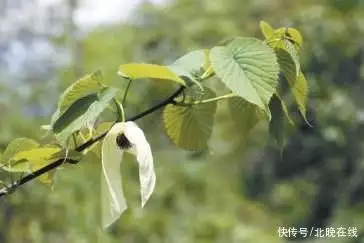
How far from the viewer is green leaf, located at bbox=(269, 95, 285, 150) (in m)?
0.39

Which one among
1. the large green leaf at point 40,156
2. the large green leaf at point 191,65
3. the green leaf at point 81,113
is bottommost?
the large green leaf at point 40,156

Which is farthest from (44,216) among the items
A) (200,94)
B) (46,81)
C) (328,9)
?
(200,94)

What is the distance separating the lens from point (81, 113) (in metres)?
0.33

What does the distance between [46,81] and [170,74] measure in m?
2.95

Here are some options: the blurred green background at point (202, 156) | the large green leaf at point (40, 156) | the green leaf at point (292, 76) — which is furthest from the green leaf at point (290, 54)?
the blurred green background at point (202, 156)

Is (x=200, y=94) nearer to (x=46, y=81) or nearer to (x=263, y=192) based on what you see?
(x=46, y=81)

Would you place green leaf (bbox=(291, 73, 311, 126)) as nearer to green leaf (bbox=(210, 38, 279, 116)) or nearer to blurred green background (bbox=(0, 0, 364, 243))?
green leaf (bbox=(210, 38, 279, 116))

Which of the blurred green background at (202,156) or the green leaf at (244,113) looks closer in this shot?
the green leaf at (244,113)

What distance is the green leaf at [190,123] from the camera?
40 centimetres

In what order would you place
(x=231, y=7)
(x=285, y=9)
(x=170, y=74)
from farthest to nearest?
1. (x=231, y=7)
2. (x=285, y=9)
3. (x=170, y=74)

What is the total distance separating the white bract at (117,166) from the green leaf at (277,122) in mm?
90

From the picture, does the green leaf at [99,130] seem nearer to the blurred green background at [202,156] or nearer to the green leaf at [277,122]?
the green leaf at [277,122]

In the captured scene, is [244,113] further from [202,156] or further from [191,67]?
[202,156]

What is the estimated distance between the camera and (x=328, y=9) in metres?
3.17
